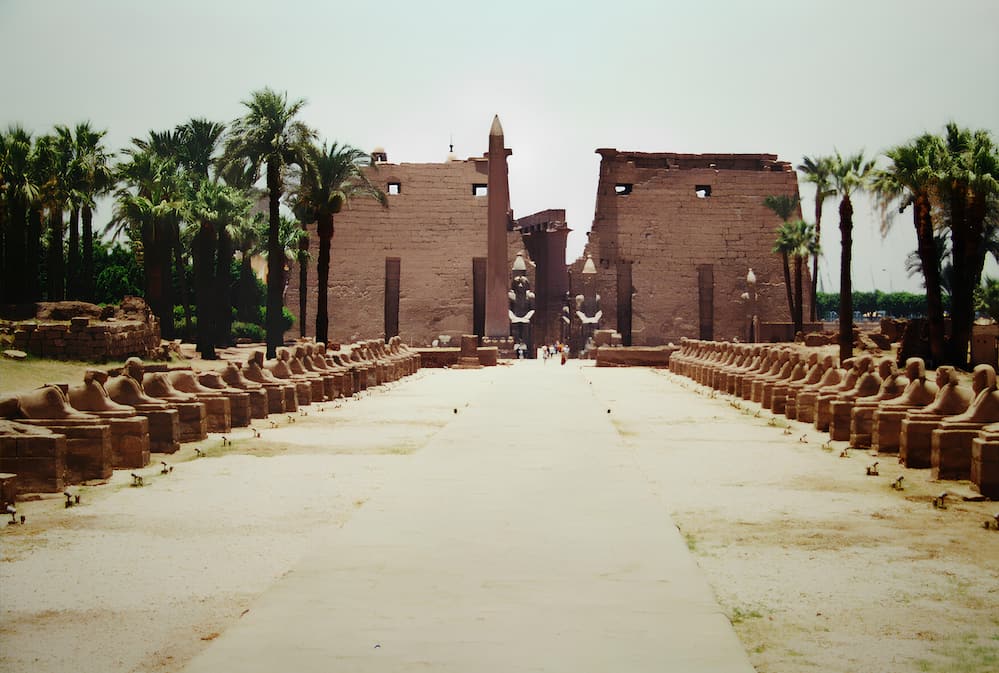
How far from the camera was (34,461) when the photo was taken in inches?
373

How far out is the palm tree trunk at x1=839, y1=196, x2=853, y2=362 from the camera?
2958 centimetres

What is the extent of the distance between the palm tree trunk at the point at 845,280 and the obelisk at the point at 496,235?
16.9 meters

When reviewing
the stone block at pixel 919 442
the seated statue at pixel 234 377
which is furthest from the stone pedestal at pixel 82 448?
the stone block at pixel 919 442

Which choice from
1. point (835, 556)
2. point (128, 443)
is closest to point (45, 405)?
point (128, 443)

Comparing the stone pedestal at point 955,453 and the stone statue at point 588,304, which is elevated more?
the stone statue at point 588,304

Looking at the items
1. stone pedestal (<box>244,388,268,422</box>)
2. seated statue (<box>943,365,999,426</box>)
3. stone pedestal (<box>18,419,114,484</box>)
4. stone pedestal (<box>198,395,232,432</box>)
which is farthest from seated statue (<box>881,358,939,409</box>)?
stone pedestal (<box>244,388,268,422</box>)

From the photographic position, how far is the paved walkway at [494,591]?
4625mm

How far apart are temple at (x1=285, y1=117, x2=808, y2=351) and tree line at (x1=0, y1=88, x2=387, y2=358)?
1275 centimetres

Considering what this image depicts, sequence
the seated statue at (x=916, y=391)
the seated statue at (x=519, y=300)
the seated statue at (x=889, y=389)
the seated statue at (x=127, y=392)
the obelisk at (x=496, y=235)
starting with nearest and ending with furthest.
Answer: the seated statue at (x=127, y=392)
the seated statue at (x=916, y=391)
the seated statue at (x=889, y=389)
the obelisk at (x=496, y=235)
the seated statue at (x=519, y=300)

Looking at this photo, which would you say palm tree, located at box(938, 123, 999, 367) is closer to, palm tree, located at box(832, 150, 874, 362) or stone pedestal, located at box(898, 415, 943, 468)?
palm tree, located at box(832, 150, 874, 362)

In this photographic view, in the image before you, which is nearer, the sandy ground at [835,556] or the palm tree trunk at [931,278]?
the sandy ground at [835,556]

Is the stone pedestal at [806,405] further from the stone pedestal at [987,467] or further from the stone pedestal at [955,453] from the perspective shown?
the stone pedestal at [987,467]

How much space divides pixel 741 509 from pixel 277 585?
4.55m

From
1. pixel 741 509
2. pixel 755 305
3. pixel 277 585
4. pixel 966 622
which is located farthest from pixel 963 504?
pixel 755 305
